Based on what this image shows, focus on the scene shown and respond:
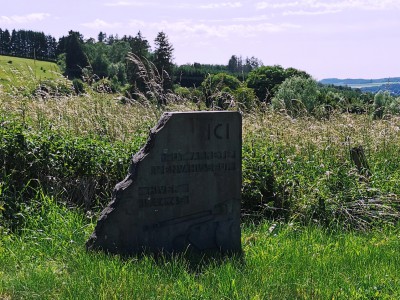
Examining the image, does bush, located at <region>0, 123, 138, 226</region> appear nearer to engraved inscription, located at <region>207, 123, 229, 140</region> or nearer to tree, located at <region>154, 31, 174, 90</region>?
engraved inscription, located at <region>207, 123, 229, 140</region>

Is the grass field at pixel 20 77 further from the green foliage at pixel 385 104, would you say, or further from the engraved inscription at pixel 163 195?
the green foliage at pixel 385 104

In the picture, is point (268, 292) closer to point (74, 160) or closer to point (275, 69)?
point (74, 160)

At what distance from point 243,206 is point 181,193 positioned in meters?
1.94

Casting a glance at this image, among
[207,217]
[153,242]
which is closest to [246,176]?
[207,217]

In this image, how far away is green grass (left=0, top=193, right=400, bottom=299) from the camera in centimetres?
412

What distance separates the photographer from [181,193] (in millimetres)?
5191

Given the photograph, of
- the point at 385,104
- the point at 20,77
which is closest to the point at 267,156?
the point at 385,104

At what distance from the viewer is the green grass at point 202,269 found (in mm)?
4125

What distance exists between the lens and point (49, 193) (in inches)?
259

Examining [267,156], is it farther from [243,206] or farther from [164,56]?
[164,56]

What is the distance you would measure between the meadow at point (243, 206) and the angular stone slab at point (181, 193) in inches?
9.8

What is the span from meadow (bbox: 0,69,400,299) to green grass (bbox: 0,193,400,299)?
16mm

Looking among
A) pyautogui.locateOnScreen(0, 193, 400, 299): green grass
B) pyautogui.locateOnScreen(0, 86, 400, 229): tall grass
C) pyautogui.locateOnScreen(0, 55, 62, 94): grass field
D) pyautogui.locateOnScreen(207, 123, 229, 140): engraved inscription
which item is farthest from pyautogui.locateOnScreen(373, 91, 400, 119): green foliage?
pyautogui.locateOnScreen(0, 55, 62, 94): grass field

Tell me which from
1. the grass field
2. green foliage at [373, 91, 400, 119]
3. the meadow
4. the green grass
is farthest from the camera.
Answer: green foliage at [373, 91, 400, 119]
